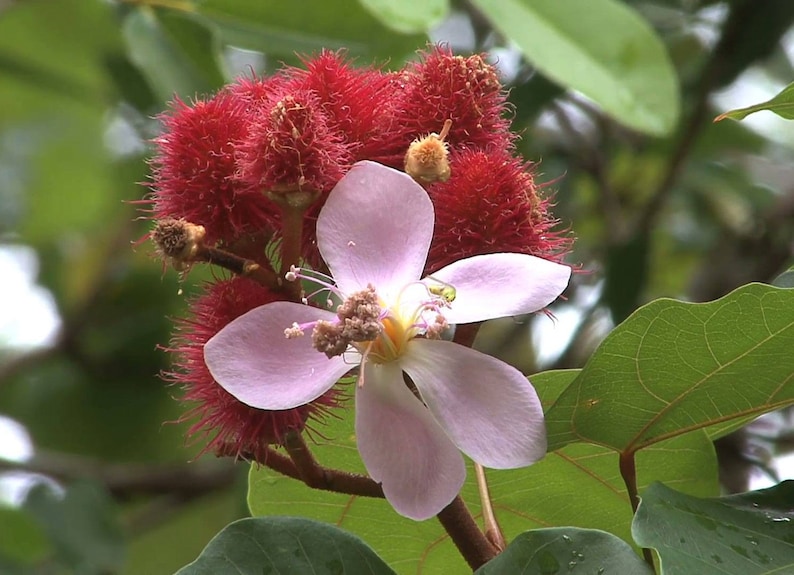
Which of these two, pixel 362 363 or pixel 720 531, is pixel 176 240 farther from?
pixel 720 531

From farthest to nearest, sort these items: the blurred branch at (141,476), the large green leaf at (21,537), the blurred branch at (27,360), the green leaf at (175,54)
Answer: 1. the blurred branch at (27,360)
2. the blurred branch at (141,476)
3. the large green leaf at (21,537)
4. the green leaf at (175,54)

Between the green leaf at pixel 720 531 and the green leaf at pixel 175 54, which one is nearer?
the green leaf at pixel 720 531

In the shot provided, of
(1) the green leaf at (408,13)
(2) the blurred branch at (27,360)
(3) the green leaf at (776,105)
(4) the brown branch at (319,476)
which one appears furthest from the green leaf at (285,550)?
(2) the blurred branch at (27,360)

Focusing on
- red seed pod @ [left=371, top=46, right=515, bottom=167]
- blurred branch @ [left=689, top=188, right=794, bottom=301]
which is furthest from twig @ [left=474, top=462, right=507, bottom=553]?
blurred branch @ [left=689, top=188, right=794, bottom=301]

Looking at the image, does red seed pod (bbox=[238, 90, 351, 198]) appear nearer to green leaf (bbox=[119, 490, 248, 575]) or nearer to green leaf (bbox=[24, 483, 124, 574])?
green leaf (bbox=[24, 483, 124, 574])

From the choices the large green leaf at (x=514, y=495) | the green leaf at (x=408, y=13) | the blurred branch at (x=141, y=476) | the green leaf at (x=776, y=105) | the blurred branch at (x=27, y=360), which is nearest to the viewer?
the green leaf at (x=776, y=105)

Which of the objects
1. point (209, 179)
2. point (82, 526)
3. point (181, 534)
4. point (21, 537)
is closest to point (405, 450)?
point (209, 179)

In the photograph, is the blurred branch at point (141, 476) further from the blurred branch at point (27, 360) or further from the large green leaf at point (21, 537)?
the blurred branch at point (27, 360)
